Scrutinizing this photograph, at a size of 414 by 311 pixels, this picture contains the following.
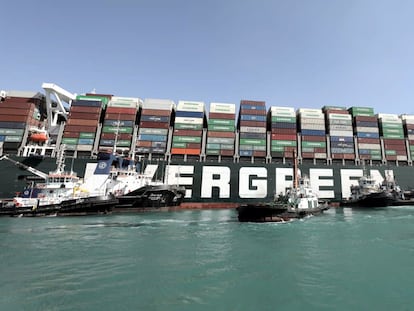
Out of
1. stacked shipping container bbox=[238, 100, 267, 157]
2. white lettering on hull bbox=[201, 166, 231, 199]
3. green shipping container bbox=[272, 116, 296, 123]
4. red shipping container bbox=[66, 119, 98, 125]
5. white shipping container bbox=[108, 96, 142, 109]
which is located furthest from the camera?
white shipping container bbox=[108, 96, 142, 109]

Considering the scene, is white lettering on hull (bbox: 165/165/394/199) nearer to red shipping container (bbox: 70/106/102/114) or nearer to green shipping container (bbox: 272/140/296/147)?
→ green shipping container (bbox: 272/140/296/147)

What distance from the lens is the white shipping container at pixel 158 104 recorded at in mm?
48469

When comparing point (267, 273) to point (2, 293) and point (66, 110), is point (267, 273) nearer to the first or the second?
point (2, 293)

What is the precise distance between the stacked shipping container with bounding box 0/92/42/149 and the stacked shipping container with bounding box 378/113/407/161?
70113 mm

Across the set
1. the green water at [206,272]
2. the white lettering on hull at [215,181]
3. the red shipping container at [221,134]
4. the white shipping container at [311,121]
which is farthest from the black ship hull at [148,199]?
the white shipping container at [311,121]

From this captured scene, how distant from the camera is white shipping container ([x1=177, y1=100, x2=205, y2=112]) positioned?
160ft

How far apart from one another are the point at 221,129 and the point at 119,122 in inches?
788

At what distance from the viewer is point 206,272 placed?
25.8 feet

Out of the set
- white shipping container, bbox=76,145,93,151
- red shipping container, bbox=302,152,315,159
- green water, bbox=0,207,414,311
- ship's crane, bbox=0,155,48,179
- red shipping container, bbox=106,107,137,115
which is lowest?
green water, bbox=0,207,414,311

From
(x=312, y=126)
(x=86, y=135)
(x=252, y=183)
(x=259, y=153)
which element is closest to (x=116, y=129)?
(x=86, y=135)

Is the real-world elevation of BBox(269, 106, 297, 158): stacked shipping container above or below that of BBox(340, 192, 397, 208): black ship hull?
above

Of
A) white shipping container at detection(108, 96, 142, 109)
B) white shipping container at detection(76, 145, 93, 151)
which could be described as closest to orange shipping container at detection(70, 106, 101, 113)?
white shipping container at detection(108, 96, 142, 109)

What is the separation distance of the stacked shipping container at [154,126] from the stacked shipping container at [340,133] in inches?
1331

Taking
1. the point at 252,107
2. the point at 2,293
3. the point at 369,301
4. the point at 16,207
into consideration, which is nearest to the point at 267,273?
the point at 369,301
